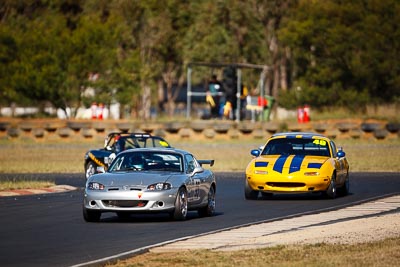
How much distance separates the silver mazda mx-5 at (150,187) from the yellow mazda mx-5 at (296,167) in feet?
12.6

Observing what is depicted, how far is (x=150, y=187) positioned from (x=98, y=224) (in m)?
1.00

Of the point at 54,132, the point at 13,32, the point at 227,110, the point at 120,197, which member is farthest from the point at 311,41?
the point at 120,197

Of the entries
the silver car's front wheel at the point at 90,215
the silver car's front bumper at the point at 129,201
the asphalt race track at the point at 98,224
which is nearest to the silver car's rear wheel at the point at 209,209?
the asphalt race track at the point at 98,224

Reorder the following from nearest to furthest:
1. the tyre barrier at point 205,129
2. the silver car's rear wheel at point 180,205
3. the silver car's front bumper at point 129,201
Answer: the silver car's front bumper at point 129,201 → the silver car's rear wheel at point 180,205 → the tyre barrier at point 205,129

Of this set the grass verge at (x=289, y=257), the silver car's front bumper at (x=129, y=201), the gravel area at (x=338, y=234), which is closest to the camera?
the grass verge at (x=289, y=257)

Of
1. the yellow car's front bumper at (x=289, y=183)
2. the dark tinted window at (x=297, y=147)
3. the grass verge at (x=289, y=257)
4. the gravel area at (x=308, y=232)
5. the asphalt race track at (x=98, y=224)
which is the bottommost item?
the asphalt race track at (x=98, y=224)

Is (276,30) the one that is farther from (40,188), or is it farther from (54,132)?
(40,188)

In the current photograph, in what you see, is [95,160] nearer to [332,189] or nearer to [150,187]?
[332,189]

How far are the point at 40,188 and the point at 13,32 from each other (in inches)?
1662

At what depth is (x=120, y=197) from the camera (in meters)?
18.0

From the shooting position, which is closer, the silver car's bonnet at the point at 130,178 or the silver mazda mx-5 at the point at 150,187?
the silver mazda mx-5 at the point at 150,187

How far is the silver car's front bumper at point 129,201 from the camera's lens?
18.1m

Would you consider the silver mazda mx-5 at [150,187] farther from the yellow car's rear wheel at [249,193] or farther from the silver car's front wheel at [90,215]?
the yellow car's rear wheel at [249,193]

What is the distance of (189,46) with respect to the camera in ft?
268
